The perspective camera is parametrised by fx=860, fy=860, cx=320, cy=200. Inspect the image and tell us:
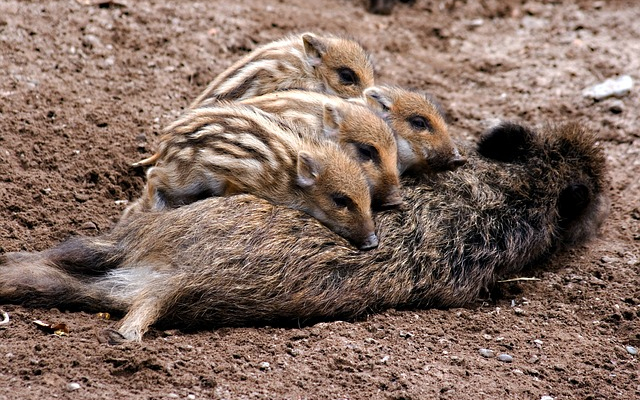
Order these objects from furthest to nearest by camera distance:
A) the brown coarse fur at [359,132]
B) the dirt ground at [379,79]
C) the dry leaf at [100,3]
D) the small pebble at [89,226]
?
the dry leaf at [100,3]
the small pebble at [89,226]
the brown coarse fur at [359,132]
the dirt ground at [379,79]

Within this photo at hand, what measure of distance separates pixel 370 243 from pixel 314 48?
1639 mm

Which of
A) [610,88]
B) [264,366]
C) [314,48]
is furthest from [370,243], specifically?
[610,88]

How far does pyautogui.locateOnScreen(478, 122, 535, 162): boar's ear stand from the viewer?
5.88 meters

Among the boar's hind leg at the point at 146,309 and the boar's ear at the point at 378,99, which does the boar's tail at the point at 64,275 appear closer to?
the boar's hind leg at the point at 146,309

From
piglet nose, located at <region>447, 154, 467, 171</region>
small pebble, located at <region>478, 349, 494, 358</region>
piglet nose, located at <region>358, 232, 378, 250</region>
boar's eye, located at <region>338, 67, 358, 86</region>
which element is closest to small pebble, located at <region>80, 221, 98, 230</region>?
piglet nose, located at <region>358, 232, 378, 250</region>

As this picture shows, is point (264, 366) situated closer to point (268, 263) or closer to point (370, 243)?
point (268, 263)

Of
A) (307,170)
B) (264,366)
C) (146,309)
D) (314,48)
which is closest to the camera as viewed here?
(264,366)

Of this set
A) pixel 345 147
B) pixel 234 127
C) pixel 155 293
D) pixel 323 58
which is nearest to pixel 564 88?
pixel 323 58

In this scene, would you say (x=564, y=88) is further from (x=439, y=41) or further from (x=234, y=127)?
(x=234, y=127)

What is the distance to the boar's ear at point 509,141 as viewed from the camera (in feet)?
19.3

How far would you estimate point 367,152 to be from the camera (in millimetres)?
5094

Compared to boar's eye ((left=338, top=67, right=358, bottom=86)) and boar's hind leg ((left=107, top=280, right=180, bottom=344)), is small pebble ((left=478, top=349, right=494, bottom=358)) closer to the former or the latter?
boar's hind leg ((left=107, top=280, right=180, bottom=344))

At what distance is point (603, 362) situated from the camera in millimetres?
4660

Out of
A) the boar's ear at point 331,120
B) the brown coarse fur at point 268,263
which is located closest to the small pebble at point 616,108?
the brown coarse fur at point 268,263
